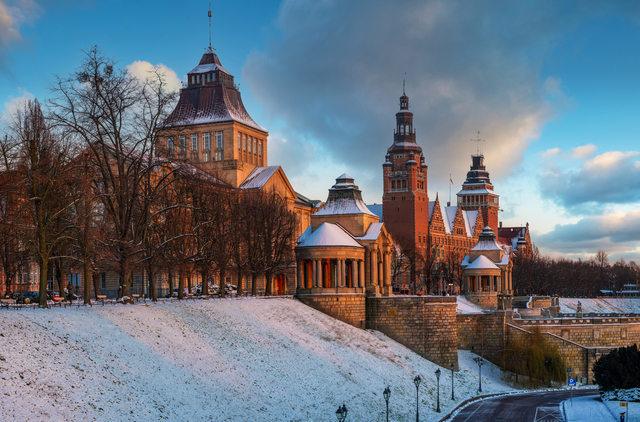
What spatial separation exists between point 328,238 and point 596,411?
24.1 m

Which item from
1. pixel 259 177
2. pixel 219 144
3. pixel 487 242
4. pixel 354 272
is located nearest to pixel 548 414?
pixel 354 272

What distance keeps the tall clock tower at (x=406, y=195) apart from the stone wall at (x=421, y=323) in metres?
75.3

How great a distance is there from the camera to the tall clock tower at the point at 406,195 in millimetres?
138000

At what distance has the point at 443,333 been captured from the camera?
5784cm

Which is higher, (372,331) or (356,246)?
(356,246)

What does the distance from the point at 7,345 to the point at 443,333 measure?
38305 millimetres

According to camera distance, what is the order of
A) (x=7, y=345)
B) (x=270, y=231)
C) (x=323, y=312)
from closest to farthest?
(x=7, y=345)
(x=323, y=312)
(x=270, y=231)

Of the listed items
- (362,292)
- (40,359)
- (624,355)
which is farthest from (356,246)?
(40,359)

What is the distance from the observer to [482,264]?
94.6 m

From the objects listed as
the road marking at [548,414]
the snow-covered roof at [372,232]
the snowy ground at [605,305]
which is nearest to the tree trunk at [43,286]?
the road marking at [548,414]

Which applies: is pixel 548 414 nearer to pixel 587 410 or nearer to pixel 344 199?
pixel 587 410

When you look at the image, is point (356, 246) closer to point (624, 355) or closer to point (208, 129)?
point (624, 355)

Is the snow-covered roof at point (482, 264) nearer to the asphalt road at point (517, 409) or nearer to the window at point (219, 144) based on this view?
the window at point (219, 144)

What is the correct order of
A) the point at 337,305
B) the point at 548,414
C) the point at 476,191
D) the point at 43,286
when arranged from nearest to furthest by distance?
the point at 43,286, the point at 548,414, the point at 337,305, the point at 476,191
